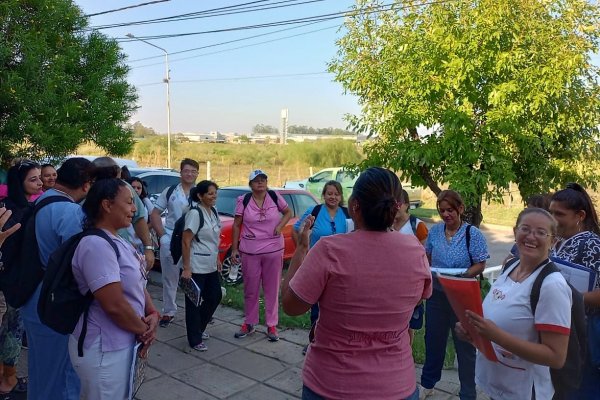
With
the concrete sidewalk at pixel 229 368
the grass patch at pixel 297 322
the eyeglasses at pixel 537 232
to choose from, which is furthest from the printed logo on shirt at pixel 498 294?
the grass patch at pixel 297 322

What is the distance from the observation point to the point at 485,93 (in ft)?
17.3

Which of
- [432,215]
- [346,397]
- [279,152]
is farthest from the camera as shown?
[279,152]

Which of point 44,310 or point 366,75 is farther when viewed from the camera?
point 366,75

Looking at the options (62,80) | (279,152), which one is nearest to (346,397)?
(62,80)

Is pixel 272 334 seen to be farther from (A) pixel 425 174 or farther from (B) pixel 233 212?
(B) pixel 233 212

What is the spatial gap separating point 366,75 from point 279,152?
1590 inches

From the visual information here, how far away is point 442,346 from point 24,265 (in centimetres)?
287

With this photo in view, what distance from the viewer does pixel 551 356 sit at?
1.96m

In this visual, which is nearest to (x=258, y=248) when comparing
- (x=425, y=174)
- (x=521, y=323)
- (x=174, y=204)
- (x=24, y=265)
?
(x=174, y=204)

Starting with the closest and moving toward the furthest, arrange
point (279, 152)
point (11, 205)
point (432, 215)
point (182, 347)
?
point (11, 205) → point (182, 347) → point (432, 215) → point (279, 152)

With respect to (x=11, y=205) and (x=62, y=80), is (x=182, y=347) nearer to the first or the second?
(x=11, y=205)

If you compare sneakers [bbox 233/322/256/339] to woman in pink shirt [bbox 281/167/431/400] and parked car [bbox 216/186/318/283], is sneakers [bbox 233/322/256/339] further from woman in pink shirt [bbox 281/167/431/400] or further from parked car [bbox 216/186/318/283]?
woman in pink shirt [bbox 281/167/431/400]

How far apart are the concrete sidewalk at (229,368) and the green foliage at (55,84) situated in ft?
8.02

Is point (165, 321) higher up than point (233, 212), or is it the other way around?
point (233, 212)
